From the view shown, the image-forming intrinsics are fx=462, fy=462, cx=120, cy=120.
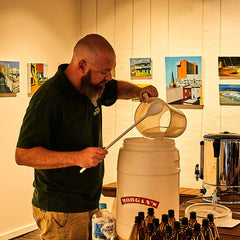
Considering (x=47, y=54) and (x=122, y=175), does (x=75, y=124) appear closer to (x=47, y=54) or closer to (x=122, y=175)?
(x=122, y=175)

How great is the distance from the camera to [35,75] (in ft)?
16.2

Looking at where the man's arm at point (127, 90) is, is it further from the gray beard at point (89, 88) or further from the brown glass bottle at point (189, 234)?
the brown glass bottle at point (189, 234)

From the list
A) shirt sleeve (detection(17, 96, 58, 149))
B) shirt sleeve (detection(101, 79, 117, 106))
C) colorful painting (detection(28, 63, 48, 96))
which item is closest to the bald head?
shirt sleeve (detection(17, 96, 58, 149))

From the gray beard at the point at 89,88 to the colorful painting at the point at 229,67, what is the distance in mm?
2666

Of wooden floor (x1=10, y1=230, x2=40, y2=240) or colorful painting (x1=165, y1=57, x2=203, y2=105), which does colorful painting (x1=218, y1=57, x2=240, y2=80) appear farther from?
wooden floor (x1=10, y1=230, x2=40, y2=240)

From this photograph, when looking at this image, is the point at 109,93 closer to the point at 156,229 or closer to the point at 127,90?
the point at 127,90

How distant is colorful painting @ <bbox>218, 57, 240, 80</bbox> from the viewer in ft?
15.3

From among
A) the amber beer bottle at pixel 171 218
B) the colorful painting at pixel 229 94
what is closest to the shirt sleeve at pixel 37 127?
the amber beer bottle at pixel 171 218

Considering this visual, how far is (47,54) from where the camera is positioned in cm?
511

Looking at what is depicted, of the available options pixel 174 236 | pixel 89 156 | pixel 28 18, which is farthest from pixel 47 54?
pixel 174 236

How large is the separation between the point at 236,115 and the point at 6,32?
2.45m

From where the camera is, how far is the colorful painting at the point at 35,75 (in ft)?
16.0

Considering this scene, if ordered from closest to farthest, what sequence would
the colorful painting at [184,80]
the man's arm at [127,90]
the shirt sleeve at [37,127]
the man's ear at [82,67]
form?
the shirt sleeve at [37,127]
the man's ear at [82,67]
the man's arm at [127,90]
the colorful painting at [184,80]

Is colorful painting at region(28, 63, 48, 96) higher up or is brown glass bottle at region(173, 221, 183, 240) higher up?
colorful painting at region(28, 63, 48, 96)
